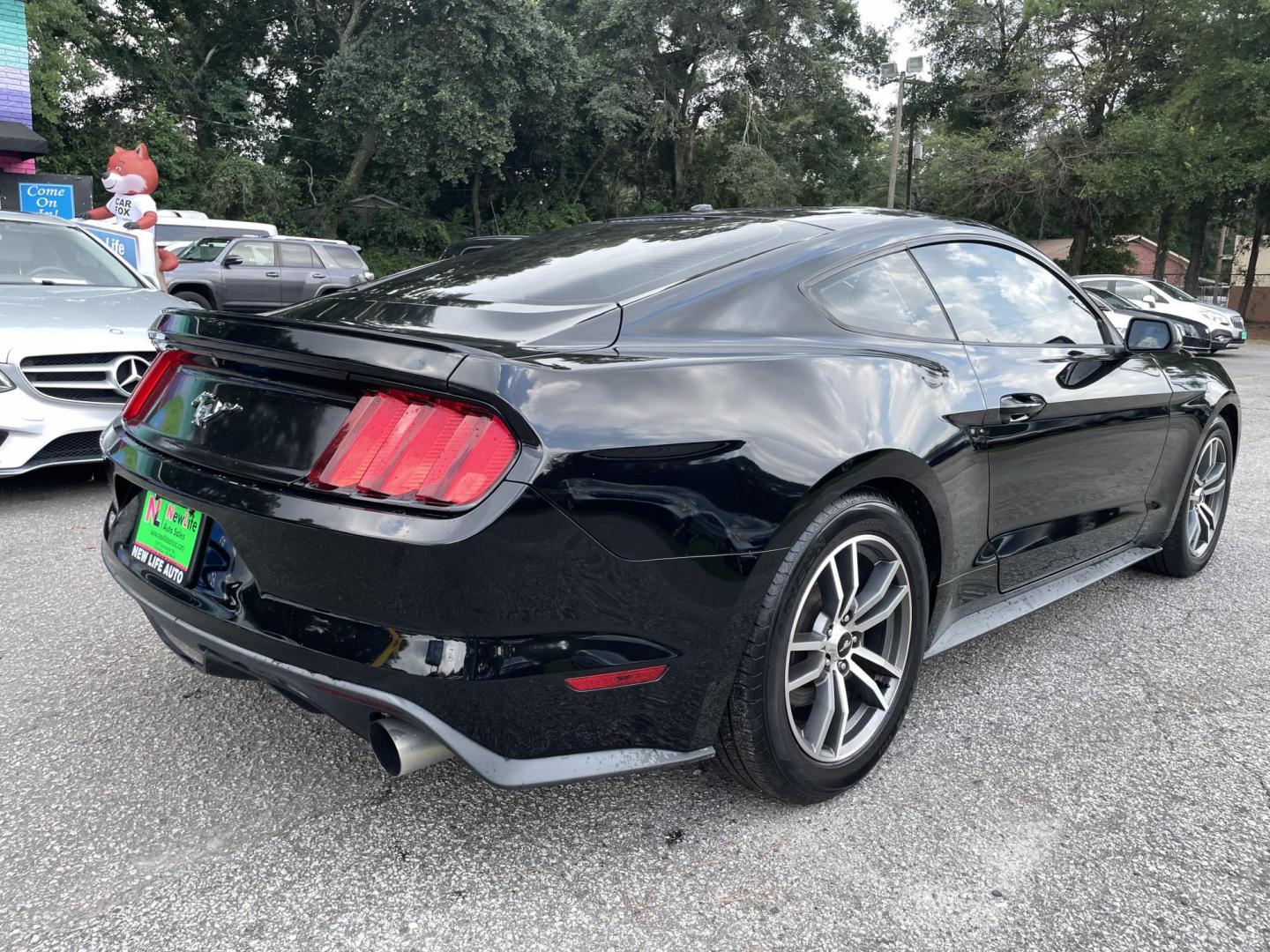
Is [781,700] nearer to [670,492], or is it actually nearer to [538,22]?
[670,492]

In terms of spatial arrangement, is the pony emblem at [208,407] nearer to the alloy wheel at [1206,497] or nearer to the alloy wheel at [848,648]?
the alloy wheel at [848,648]

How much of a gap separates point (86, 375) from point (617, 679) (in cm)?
421

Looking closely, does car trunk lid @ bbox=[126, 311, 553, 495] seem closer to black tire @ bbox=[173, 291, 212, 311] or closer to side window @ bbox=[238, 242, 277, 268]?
black tire @ bbox=[173, 291, 212, 311]

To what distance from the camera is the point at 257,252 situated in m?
15.8

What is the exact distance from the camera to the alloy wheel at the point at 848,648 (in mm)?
2240

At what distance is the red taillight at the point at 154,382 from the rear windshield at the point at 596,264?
54 cm

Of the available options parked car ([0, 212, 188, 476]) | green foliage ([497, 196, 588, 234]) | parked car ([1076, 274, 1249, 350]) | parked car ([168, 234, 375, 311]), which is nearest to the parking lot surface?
parked car ([0, 212, 188, 476])

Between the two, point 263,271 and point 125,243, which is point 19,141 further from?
point 125,243

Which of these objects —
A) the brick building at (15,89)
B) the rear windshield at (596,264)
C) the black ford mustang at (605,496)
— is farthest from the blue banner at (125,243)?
the brick building at (15,89)

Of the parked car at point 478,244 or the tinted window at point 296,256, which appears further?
the tinted window at point 296,256

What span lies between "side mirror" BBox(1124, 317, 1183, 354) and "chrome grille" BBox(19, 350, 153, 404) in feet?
15.4

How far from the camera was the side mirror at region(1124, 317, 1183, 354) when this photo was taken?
11.6ft

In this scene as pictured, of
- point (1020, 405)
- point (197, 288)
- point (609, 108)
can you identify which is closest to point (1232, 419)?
point (1020, 405)

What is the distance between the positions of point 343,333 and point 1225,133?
3054 cm
